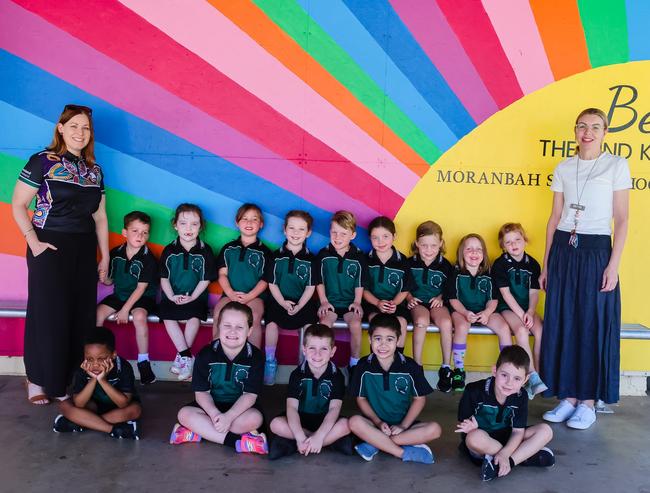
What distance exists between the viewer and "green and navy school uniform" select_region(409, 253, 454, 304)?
4191 millimetres

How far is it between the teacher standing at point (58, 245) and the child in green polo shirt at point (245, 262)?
0.87 m

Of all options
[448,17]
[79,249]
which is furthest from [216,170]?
[448,17]

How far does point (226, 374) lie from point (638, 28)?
3.48 meters

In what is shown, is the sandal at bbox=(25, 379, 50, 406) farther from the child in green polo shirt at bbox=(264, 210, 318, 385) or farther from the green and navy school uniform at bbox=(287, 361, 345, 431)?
the green and navy school uniform at bbox=(287, 361, 345, 431)

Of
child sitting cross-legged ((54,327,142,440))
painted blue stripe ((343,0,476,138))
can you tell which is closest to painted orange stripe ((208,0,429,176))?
painted blue stripe ((343,0,476,138))

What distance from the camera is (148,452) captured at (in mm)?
3209

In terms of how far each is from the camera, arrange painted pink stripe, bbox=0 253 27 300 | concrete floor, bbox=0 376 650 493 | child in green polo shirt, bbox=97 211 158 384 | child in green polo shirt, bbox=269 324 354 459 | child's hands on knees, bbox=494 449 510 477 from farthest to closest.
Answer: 1. painted pink stripe, bbox=0 253 27 300
2. child in green polo shirt, bbox=97 211 158 384
3. child in green polo shirt, bbox=269 324 354 459
4. child's hands on knees, bbox=494 449 510 477
5. concrete floor, bbox=0 376 650 493

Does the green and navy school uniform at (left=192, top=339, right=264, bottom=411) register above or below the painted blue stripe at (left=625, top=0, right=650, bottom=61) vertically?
below

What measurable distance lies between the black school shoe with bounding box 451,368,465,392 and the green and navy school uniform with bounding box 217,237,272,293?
1411mm

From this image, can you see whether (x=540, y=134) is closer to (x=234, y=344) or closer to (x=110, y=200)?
(x=234, y=344)

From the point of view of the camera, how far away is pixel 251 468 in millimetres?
3080

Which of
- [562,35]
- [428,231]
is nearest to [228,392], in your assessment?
[428,231]

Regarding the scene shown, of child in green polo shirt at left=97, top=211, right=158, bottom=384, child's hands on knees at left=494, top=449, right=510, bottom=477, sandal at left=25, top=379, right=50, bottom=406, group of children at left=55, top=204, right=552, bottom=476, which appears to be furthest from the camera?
child in green polo shirt at left=97, top=211, right=158, bottom=384

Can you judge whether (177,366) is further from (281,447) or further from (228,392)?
(281,447)
